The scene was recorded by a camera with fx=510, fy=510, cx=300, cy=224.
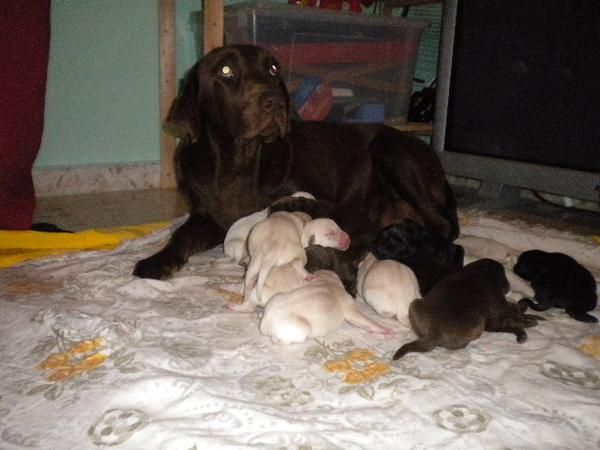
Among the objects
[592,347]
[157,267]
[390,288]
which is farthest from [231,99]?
[592,347]

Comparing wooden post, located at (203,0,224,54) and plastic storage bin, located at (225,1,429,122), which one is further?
plastic storage bin, located at (225,1,429,122)

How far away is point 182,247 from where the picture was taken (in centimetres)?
177

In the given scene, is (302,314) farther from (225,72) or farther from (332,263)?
(225,72)

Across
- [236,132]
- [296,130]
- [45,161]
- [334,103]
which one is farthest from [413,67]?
[45,161]

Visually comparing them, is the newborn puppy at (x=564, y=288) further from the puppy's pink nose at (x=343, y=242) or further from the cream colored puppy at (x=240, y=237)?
the cream colored puppy at (x=240, y=237)

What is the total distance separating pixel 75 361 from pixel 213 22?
179 cm

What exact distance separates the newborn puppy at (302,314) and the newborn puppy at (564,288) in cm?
60

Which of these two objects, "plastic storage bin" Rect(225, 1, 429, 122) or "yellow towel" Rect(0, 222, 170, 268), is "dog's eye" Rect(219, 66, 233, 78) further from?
"plastic storage bin" Rect(225, 1, 429, 122)

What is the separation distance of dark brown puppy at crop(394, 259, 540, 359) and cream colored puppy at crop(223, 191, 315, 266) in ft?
2.09

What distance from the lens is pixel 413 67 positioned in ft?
10.1

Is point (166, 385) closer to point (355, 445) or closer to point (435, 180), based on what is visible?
point (355, 445)

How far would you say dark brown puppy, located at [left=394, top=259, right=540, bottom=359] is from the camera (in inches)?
45.4

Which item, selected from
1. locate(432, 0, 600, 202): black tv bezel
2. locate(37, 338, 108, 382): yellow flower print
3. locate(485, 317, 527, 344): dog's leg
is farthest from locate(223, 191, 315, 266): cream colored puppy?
locate(432, 0, 600, 202): black tv bezel

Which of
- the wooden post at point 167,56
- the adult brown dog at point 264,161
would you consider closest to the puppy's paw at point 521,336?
the adult brown dog at point 264,161
